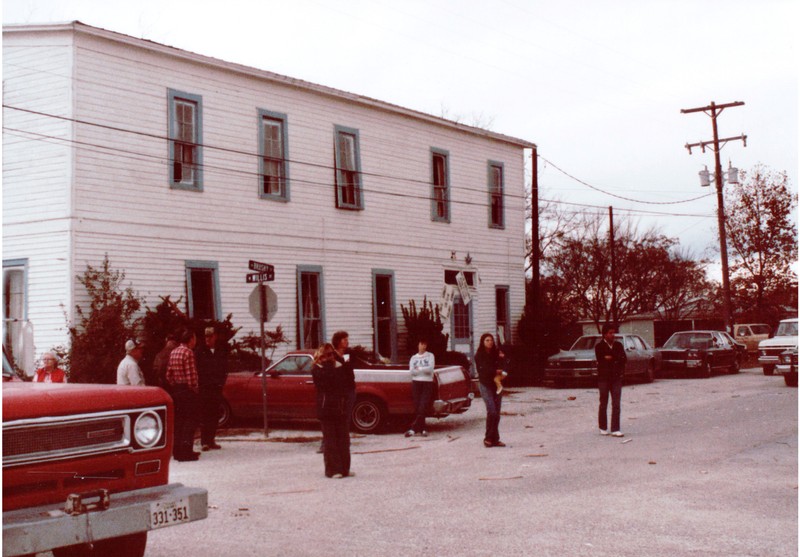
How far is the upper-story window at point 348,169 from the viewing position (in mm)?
26172

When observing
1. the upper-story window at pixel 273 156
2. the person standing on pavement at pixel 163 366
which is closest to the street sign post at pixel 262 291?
the person standing on pavement at pixel 163 366

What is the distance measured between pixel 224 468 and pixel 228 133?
12.0 metres

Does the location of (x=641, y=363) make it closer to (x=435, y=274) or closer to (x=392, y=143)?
(x=435, y=274)

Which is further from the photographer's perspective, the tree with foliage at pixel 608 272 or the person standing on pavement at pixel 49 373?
the tree with foliage at pixel 608 272

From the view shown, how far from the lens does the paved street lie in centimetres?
773

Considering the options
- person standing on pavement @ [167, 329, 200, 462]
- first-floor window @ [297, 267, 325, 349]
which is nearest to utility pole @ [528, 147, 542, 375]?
first-floor window @ [297, 267, 325, 349]

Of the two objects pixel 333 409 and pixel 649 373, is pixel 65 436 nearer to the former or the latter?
pixel 333 409

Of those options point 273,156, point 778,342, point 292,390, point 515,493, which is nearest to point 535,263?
point 778,342

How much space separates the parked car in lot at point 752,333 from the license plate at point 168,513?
49.4m

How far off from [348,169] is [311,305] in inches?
152

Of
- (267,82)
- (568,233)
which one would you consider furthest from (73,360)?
(568,233)

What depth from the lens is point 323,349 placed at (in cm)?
1202

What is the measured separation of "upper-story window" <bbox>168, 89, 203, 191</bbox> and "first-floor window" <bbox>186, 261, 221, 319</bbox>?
177 cm

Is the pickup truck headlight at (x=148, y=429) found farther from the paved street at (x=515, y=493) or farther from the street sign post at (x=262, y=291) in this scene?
the street sign post at (x=262, y=291)
